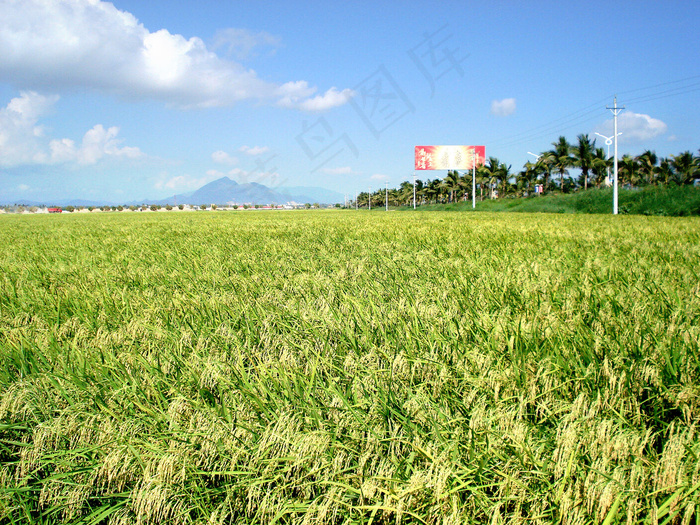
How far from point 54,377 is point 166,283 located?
1931 mm

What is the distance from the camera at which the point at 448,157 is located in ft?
219

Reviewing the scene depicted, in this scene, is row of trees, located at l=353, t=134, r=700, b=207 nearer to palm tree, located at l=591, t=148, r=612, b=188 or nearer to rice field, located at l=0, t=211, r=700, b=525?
palm tree, located at l=591, t=148, r=612, b=188

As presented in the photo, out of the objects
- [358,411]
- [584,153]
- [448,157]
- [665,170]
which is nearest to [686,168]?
[665,170]

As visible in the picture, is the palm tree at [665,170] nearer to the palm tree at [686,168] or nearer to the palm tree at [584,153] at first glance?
the palm tree at [686,168]

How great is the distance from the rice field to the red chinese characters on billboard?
219 feet

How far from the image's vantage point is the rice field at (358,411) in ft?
3.03

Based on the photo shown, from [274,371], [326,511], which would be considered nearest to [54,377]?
[274,371]

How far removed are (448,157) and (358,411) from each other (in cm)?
6925

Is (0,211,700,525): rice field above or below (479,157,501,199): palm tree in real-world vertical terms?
below

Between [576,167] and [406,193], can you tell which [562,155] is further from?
[406,193]

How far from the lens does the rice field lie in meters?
0.92

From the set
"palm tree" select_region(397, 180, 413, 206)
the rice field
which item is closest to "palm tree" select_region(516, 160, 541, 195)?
"palm tree" select_region(397, 180, 413, 206)

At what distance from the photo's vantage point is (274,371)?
5.02ft

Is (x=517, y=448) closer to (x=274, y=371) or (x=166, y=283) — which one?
(x=274, y=371)
